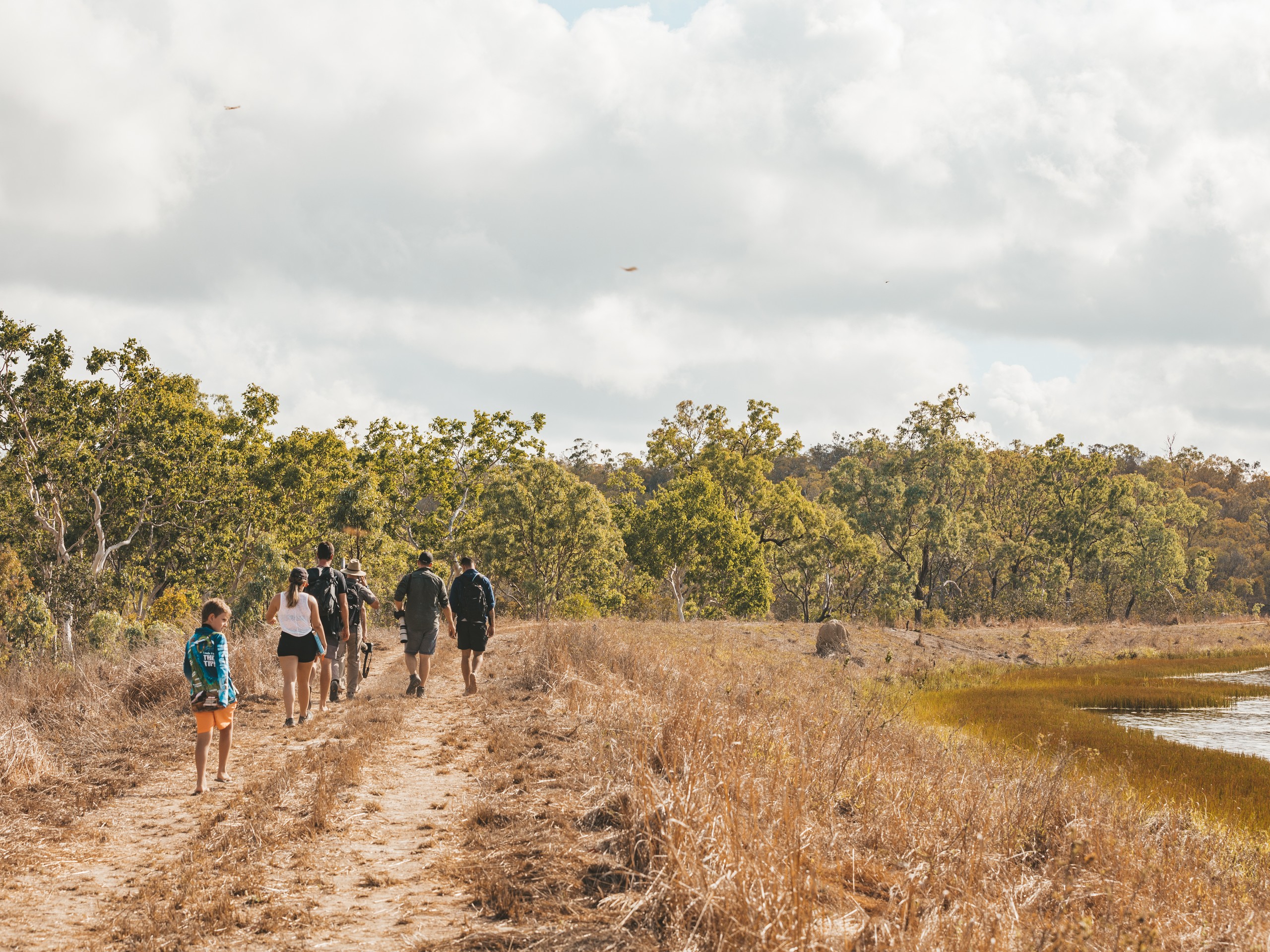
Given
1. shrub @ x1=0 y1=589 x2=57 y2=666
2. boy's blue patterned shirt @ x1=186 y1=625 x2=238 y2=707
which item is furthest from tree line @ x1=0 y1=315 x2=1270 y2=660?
boy's blue patterned shirt @ x1=186 y1=625 x2=238 y2=707

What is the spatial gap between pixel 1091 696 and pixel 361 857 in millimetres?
22558

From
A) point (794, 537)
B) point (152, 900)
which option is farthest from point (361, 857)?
point (794, 537)

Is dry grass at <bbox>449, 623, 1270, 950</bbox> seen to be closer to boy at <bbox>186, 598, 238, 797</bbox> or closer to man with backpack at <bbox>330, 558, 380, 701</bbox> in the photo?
boy at <bbox>186, 598, 238, 797</bbox>

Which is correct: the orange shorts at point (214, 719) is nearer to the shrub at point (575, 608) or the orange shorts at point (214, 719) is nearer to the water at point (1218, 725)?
the water at point (1218, 725)

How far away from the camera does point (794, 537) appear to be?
45.9 m

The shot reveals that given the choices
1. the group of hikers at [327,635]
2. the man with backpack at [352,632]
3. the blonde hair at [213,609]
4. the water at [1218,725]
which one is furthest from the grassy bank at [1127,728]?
the man with backpack at [352,632]

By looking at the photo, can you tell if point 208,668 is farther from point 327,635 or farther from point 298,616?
point 327,635

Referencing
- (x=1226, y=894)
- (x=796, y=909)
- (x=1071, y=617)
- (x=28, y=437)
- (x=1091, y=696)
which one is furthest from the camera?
(x=1071, y=617)

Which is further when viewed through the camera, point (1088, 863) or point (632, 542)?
point (632, 542)

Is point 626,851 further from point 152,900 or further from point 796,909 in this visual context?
point 152,900

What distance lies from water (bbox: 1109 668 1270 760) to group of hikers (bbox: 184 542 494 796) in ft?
43.9

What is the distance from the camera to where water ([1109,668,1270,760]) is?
1557 cm

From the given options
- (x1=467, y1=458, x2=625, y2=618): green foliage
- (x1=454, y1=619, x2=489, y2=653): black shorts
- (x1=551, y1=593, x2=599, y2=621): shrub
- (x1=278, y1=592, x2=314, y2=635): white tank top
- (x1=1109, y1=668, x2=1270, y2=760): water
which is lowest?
(x1=1109, y1=668, x2=1270, y2=760): water

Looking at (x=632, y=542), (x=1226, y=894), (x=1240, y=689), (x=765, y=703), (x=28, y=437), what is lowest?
(x=1240, y=689)
